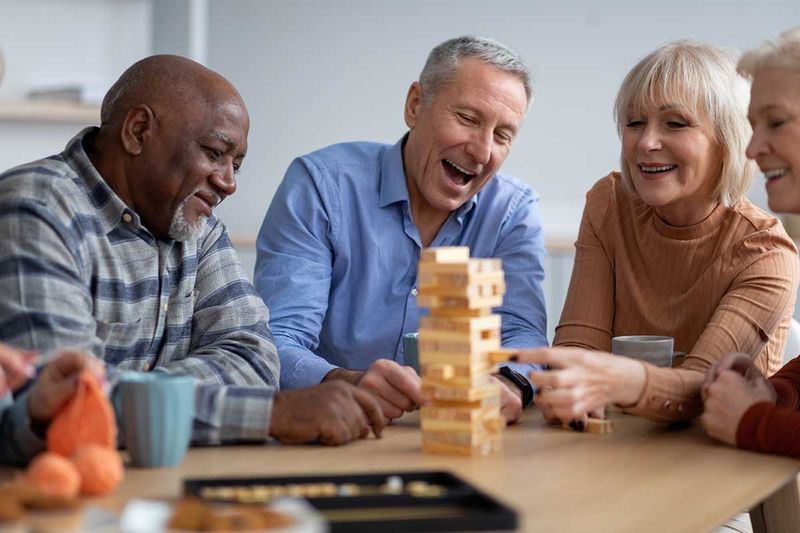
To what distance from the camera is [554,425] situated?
5.95ft

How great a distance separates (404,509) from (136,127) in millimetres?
1025

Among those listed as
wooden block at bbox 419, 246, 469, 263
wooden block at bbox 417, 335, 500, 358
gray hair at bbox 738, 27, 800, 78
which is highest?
gray hair at bbox 738, 27, 800, 78

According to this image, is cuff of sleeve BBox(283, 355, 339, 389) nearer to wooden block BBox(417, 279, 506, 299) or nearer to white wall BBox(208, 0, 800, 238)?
wooden block BBox(417, 279, 506, 299)

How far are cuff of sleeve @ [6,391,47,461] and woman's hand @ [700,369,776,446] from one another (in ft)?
3.28

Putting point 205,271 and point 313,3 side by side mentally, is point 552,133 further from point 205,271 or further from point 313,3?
point 205,271

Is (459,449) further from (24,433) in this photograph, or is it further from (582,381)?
(24,433)

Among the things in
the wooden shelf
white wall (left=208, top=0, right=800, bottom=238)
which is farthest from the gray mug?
white wall (left=208, top=0, right=800, bottom=238)

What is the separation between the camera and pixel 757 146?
189 centimetres

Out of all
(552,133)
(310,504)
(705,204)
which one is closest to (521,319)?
(705,204)

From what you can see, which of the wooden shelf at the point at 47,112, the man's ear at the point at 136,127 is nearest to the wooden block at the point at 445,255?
the man's ear at the point at 136,127

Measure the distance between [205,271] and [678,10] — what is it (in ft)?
11.2

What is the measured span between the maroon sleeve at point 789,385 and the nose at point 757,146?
0.38 m

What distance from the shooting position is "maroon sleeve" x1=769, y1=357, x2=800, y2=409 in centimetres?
187

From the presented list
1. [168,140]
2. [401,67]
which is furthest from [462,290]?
[401,67]
